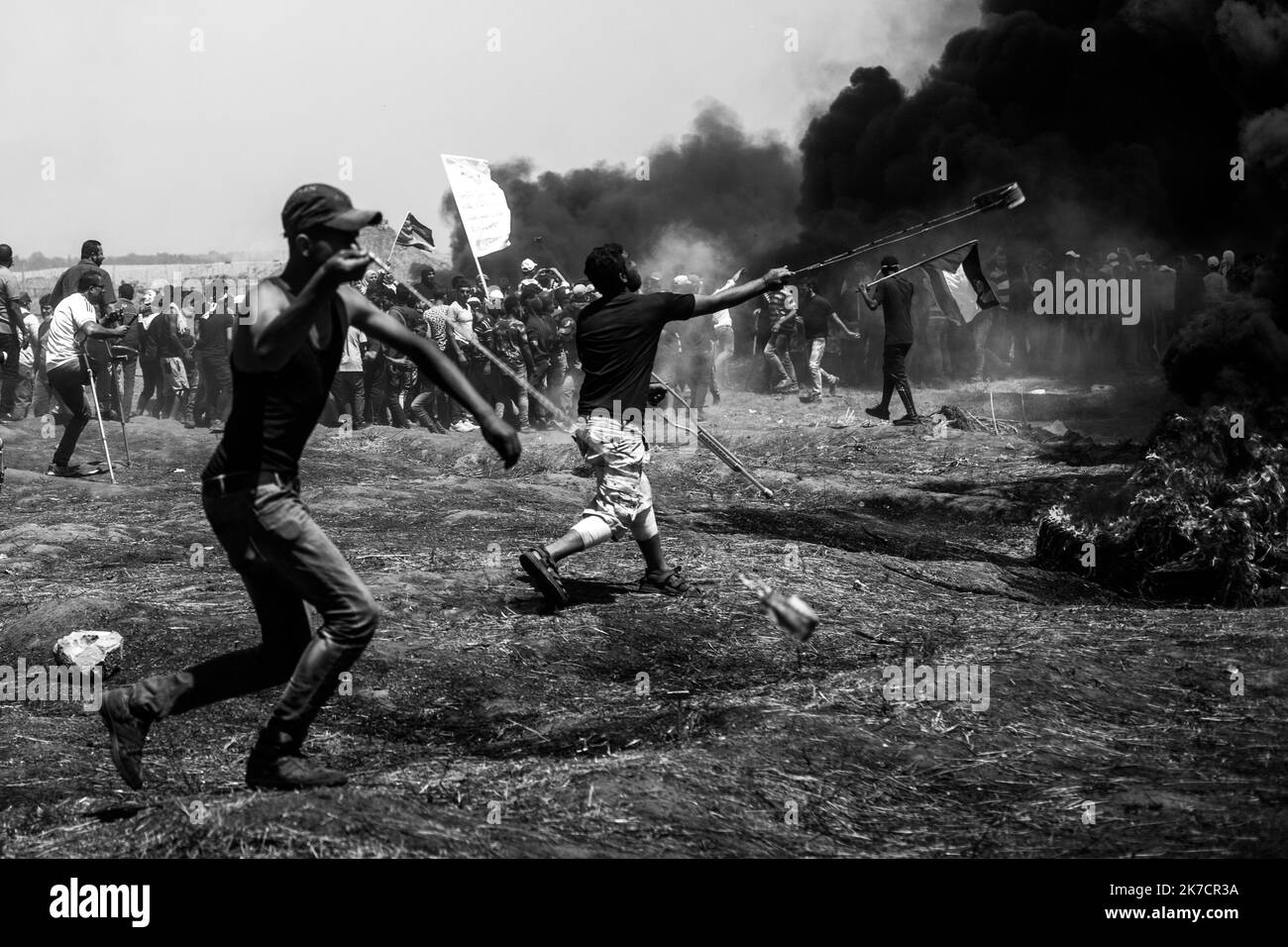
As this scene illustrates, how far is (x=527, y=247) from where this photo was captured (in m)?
36.8

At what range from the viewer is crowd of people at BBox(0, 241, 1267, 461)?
17406mm

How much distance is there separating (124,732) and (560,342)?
570 inches

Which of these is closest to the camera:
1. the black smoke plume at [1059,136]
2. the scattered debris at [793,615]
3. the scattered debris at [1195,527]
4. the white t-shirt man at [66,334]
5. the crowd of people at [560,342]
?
the scattered debris at [793,615]

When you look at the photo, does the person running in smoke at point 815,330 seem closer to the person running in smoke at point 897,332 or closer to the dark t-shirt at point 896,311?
the person running in smoke at point 897,332

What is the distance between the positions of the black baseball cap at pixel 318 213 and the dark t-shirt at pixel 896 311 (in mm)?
12576

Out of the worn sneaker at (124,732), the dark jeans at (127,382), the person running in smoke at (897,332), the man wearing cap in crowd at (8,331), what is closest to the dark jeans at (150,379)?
the dark jeans at (127,382)

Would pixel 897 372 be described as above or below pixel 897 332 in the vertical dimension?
below

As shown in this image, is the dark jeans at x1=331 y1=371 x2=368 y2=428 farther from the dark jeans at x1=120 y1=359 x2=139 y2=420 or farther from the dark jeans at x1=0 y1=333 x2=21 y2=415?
the dark jeans at x1=0 y1=333 x2=21 y2=415

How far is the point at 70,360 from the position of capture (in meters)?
13.6

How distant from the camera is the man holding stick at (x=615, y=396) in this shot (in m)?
7.46

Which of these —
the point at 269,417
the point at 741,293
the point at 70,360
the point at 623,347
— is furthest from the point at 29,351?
the point at 269,417

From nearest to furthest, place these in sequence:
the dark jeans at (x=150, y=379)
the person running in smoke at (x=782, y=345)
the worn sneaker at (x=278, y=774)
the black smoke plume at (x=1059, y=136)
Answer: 1. the worn sneaker at (x=278, y=774)
2. the dark jeans at (x=150, y=379)
3. the person running in smoke at (x=782, y=345)
4. the black smoke plume at (x=1059, y=136)

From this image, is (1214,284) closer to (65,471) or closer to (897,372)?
(897,372)

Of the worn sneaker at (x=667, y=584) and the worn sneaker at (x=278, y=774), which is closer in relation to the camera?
the worn sneaker at (x=278, y=774)
